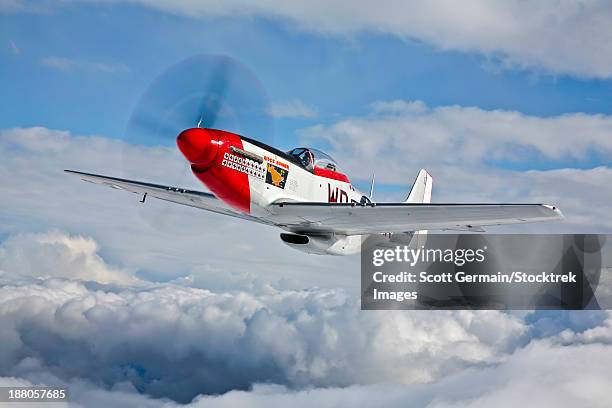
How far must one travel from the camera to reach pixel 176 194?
19578mm

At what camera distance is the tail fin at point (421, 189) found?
1089 inches

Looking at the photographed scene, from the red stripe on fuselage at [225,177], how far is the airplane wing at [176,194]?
139 centimetres

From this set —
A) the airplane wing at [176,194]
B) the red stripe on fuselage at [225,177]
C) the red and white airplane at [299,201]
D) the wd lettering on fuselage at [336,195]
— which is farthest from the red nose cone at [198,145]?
the wd lettering on fuselage at [336,195]

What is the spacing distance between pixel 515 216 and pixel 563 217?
3.72ft

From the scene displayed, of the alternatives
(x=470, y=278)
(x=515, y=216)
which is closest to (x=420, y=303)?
(x=470, y=278)

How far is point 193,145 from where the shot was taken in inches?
626

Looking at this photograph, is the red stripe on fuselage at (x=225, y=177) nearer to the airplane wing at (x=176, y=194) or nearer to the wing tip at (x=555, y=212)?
the airplane wing at (x=176, y=194)

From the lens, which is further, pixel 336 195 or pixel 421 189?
pixel 421 189

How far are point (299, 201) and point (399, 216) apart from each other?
3189 mm

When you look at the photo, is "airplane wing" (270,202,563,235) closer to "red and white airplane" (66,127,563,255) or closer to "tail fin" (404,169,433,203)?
"red and white airplane" (66,127,563,255)

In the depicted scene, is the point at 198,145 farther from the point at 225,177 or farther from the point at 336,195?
the point at 336,195

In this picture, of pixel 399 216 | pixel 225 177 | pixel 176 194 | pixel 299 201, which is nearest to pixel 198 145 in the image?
pixel 225 177

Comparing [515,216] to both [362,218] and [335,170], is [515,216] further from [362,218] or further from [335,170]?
[335,170]

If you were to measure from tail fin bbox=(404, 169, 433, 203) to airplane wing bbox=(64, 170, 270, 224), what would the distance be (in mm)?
10606
